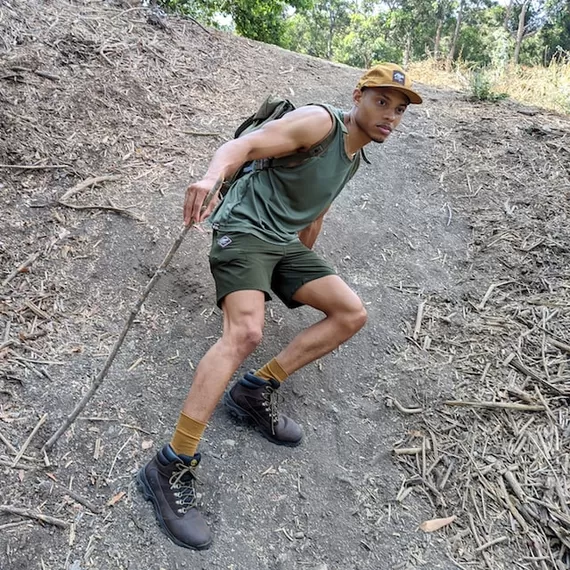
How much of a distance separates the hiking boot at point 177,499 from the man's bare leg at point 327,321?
0.72m

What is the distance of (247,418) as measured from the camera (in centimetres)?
261


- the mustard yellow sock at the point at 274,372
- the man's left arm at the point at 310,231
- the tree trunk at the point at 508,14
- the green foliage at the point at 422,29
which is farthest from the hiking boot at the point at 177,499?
the tree trunk at the point at 508,14

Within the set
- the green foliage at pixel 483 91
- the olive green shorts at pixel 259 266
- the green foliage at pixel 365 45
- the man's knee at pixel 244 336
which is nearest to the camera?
the man's knee at pixel 244 336

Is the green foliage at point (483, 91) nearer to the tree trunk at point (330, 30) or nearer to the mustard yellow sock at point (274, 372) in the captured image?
the mustard yellow sock at point (274, 372)

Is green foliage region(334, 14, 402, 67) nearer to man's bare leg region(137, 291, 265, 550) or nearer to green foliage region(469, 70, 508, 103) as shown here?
green foliage region(469, 70, 508, 103)

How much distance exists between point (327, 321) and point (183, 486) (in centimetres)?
101

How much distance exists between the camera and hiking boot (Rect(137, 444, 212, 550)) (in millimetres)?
2064

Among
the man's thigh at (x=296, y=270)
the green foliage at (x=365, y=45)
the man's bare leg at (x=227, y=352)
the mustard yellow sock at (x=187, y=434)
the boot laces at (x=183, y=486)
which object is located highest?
the green foliage at (x=365, y=45)

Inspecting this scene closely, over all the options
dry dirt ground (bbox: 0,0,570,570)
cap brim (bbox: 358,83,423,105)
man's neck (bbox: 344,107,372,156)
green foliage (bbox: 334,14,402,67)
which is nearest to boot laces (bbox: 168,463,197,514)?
dry dirt ground (bbox: 0,0,570,570)

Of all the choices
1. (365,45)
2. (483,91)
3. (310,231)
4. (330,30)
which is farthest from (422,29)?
(310,231)

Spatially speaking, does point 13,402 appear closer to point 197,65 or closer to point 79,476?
point 79,476

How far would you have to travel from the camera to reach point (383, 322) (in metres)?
3.39

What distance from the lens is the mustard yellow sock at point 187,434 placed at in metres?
2.10

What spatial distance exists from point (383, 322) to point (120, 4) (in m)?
5.11
